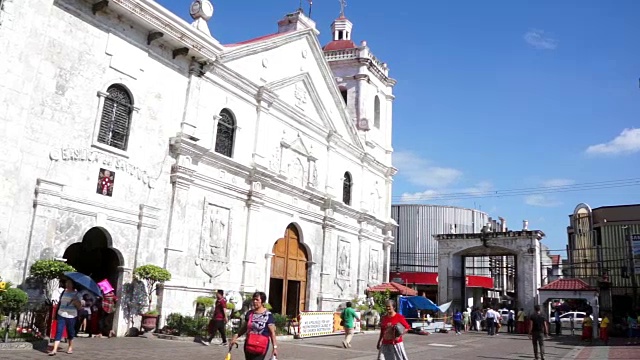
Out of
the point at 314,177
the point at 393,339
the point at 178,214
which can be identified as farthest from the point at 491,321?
the point at 393,339

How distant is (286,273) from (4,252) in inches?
454

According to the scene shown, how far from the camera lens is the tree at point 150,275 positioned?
15461mm

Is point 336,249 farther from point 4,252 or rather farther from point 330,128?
point 4,252

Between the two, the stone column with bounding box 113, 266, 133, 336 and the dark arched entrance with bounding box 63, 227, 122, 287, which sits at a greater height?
the dark arched entrance with bounding box 63, 227, 122, 287

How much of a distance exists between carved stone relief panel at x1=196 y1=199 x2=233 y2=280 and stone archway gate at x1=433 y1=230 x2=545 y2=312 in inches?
738

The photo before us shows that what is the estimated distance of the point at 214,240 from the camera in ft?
61.2

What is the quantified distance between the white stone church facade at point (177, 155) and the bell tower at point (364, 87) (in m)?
1.74

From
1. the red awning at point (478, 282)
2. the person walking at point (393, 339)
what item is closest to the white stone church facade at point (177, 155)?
the person walking at point (393, 339)

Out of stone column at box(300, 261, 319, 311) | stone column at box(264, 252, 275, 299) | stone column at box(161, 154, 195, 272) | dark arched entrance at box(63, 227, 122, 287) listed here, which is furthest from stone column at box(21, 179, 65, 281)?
stone column at box(300, 261, 319, 311)

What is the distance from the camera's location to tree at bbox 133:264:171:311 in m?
15.5

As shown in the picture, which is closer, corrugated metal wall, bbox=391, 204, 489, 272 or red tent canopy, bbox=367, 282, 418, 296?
red tent canopy, bbox=367, 282, 418, 296

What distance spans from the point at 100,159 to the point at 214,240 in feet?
16.5

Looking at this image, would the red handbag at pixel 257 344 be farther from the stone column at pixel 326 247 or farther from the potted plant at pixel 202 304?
the stone column at pixel 326 247

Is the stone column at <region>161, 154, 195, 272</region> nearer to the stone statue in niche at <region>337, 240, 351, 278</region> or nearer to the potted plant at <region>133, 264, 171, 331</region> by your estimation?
the potted plant at <region>133, 264, 171, 331</region>
